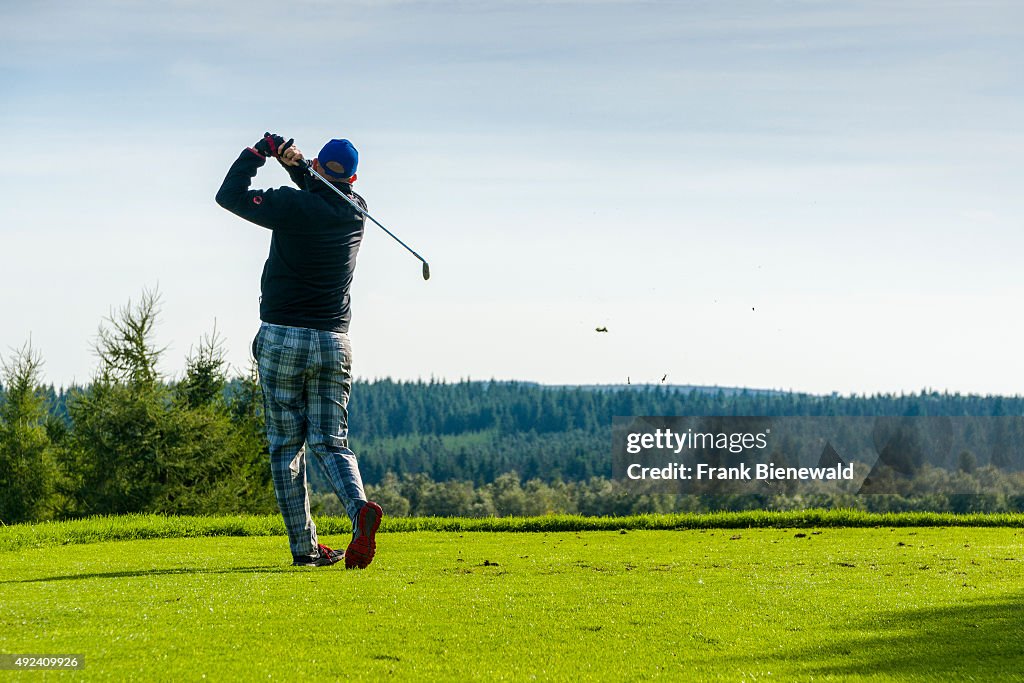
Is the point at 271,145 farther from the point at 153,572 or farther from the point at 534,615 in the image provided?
the point at 534,615

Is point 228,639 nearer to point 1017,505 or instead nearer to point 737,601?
point 737,601

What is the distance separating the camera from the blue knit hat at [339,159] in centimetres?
829

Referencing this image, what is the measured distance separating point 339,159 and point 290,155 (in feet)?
1.20

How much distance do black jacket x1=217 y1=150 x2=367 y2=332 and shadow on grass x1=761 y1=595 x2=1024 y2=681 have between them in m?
4.37

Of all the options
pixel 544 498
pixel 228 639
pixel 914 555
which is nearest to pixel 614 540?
pixel 914 555

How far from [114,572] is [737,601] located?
4.13 m

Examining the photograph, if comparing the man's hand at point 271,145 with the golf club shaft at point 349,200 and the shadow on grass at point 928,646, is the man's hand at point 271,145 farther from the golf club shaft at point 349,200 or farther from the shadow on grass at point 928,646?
the shadow on grass at point 928,646

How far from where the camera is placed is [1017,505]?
66688 millimetres

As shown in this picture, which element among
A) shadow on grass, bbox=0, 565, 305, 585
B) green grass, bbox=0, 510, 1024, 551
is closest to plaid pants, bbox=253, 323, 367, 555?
shadow on grass, bbox=0, 565, 305, 585

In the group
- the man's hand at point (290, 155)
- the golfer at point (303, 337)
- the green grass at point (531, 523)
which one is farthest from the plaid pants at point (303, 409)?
the green grass at point (531, 523)

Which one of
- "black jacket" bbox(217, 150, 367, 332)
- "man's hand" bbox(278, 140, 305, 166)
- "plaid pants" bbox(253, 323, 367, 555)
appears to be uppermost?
"man's hand" bbox(278, 140, 305, 166)

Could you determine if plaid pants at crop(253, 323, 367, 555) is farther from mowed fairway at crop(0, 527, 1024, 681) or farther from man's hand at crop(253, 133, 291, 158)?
man's hand at crop(253, 133, 291, 158)

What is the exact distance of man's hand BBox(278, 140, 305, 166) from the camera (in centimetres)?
811

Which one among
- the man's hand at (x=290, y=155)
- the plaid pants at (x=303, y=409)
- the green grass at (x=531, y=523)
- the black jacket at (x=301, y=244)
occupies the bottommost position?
the green grass at (x=531, y=523)
